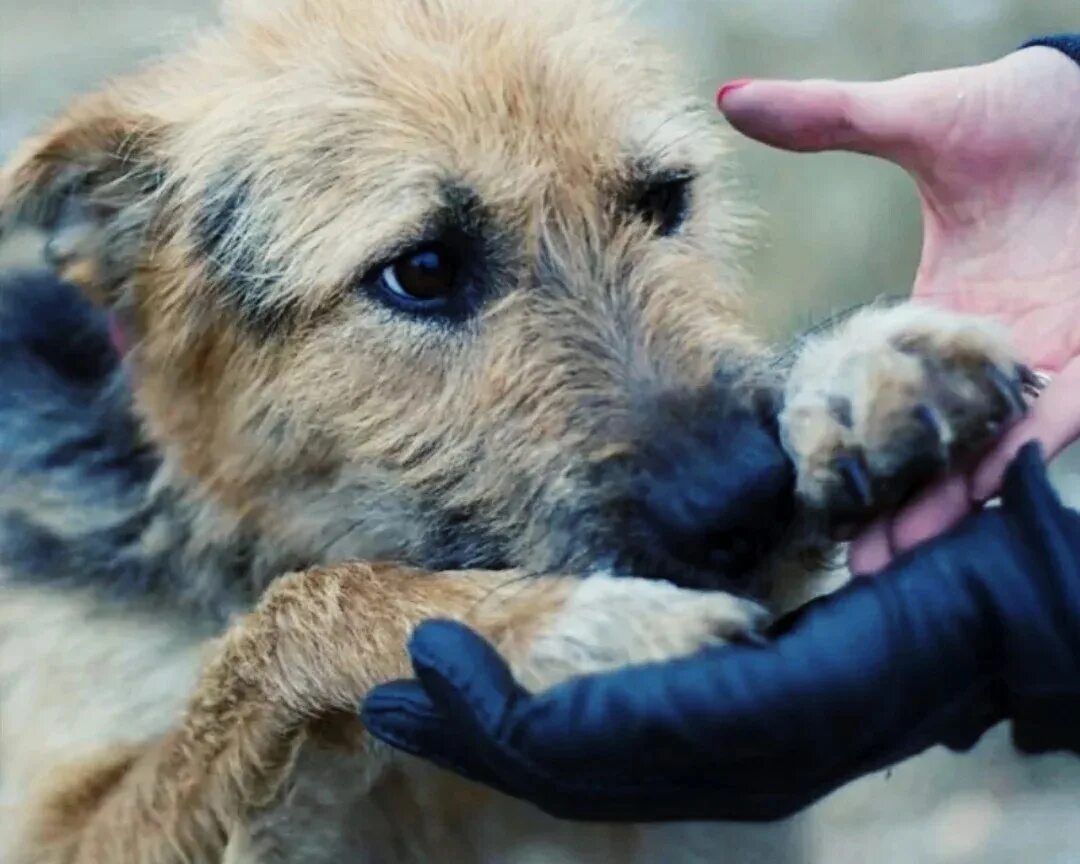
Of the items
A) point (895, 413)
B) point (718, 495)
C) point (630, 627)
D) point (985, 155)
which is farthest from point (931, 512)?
point (985, 155)

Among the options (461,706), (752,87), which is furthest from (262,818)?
(752,87)

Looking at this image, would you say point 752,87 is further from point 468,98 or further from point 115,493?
point 115,493

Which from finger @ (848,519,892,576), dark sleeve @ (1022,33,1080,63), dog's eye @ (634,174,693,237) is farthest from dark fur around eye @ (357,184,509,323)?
dark sleeve @ (1022,33,1080,63)

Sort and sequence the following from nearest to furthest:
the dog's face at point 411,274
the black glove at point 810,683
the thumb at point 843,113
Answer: the black glove at point 810,683, the dog's face at point 411,274, the thumb at point 843,113

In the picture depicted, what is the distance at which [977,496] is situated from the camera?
4.91ft

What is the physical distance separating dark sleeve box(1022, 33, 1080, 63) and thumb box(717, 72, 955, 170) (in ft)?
0.62

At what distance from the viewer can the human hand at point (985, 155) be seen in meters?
2.13

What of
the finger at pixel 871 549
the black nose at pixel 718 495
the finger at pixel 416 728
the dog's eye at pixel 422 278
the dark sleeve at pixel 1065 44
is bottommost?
the finger at pixel 416 728

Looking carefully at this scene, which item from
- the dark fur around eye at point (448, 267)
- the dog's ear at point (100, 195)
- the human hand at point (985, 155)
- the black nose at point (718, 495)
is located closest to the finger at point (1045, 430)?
the black nose at point (718, 495)

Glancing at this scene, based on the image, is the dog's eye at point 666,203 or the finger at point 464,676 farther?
the dog's eye at point 666,203

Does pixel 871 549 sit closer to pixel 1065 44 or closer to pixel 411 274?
pixel 411 274

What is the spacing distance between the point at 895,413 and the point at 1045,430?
0.93 ft

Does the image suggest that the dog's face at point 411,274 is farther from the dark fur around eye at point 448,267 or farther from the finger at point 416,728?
the finger at point 416,728

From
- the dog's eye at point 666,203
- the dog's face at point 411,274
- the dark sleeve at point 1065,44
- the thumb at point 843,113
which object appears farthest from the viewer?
the dark sleeve at point 1065,44
